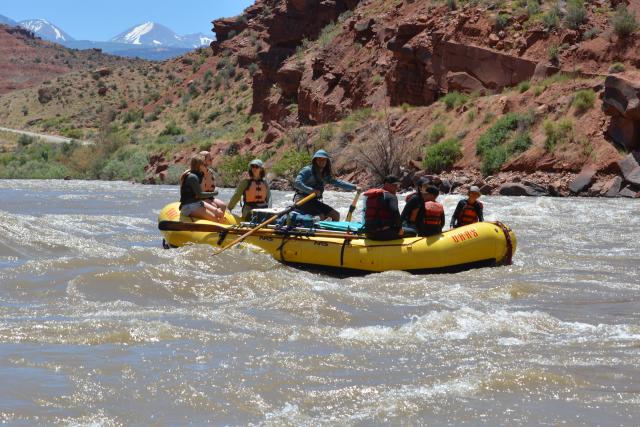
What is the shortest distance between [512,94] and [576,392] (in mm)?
23706

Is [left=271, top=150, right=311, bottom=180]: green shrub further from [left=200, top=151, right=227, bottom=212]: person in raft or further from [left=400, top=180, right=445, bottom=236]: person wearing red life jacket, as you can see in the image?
[left=400, top=180, right=445, bottom=236]: person wearing red life jacket

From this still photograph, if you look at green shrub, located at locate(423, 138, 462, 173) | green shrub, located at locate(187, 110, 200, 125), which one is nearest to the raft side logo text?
green shrub, located at locate(423, 138, 462, 173)

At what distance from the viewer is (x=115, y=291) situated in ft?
28.8

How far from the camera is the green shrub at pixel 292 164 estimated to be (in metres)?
32.1

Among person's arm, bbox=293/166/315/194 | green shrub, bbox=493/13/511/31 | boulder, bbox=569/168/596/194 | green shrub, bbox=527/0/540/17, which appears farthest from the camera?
green shrub, bbox=527/0/540/17

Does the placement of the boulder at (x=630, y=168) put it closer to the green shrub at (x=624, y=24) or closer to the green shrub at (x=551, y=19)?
the green shrub at (x=624, y=24)

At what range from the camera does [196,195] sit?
39.3 feet

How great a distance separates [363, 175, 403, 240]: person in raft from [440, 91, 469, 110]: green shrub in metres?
20.4

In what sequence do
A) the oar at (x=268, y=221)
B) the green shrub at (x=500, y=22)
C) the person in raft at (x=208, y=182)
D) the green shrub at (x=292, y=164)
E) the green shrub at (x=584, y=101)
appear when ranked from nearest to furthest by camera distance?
the oar at (x=268, y=221), the person in raft at (x=208, y=182), the green shrub at (x=584, y=101), the green shrub at (x=500, y=22), the green shrub at (x=292, y=164)

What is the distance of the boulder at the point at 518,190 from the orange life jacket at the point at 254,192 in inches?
483

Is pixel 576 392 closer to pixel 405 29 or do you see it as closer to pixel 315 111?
pixel 405 29

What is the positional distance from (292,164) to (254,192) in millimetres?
20108

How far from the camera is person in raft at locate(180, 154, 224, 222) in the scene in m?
11.9

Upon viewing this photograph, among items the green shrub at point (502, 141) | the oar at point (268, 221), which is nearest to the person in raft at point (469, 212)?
the oar at point (268, 221)
